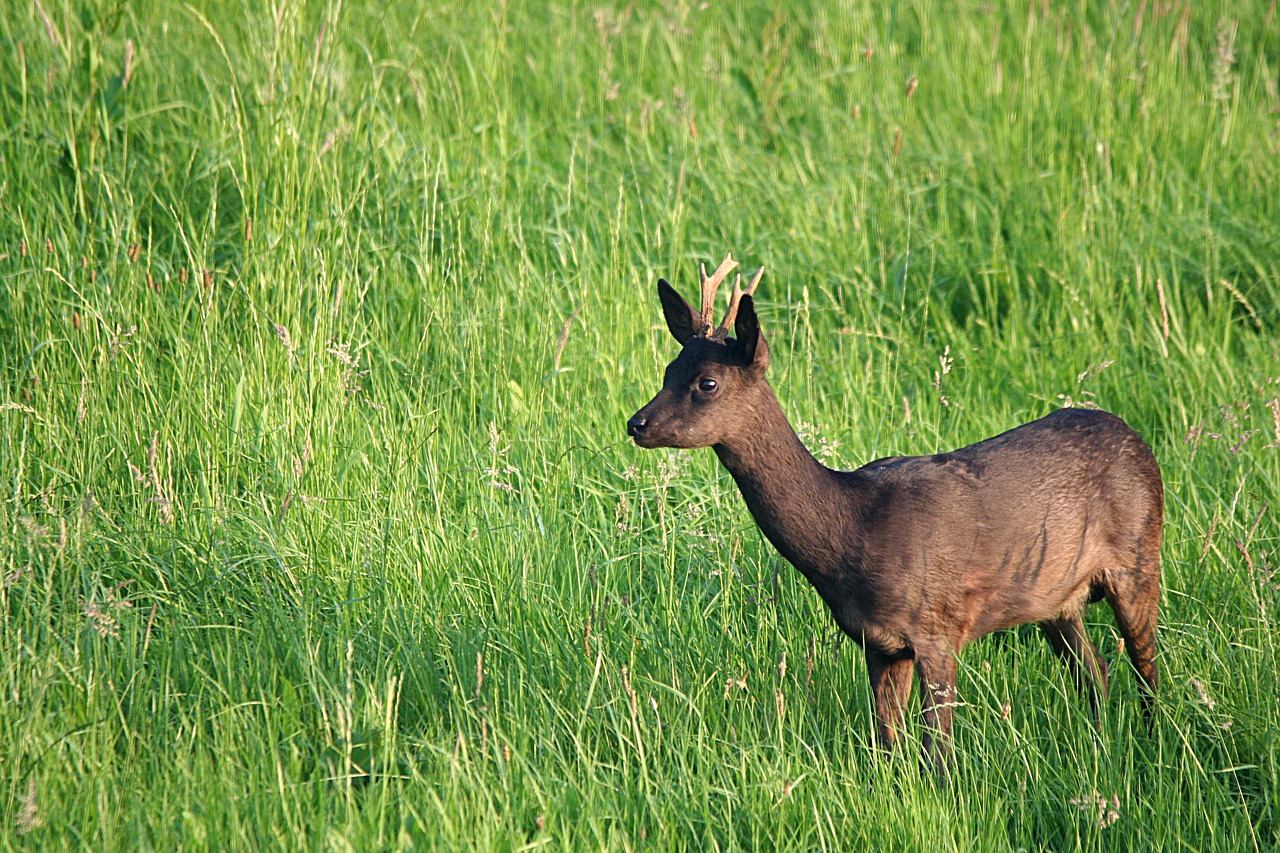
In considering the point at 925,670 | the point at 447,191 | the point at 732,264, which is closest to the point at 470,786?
the point at 925,670

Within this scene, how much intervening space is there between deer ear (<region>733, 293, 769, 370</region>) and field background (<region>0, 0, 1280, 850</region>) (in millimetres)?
779

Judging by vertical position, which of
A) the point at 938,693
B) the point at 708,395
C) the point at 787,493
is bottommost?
the point at 938,693

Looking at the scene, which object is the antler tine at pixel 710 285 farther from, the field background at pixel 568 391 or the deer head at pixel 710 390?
the field background at pixel 568 391

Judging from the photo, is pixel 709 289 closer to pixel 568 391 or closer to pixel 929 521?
pixel 929 521

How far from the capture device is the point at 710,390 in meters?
3.63

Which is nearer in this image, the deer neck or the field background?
the field background

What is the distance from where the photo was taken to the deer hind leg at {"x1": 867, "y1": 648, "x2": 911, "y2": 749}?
3783mm

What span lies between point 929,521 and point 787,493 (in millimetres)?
437

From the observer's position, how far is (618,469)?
486cm

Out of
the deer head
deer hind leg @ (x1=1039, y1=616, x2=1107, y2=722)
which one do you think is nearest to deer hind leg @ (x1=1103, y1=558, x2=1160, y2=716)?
deer hind leg @ (x1=1039, y1=616, x2=1107, y2=722)

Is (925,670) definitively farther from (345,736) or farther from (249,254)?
(249,254)

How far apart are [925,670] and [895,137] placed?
3465 mm

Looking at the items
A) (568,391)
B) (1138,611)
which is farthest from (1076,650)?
(568,391)

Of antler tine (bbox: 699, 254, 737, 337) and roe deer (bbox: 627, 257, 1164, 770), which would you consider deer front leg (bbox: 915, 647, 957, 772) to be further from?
antler tine (bbox: 699, 254, 737, 337)
